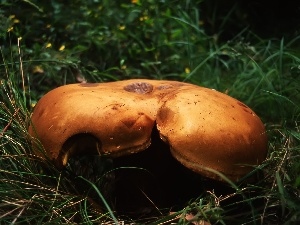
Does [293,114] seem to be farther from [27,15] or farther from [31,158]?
[27,15]

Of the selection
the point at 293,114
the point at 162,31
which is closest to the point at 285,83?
the point at 293,114

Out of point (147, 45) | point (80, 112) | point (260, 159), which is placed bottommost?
point (147, 45)

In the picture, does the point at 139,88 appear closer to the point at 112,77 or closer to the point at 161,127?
the point at 161,127

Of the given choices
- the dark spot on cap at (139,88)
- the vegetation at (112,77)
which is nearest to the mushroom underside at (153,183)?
the vegetation at (112,77)

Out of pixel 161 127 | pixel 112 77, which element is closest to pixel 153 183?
pixel 161 127

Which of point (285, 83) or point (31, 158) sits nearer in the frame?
point (31, 158)

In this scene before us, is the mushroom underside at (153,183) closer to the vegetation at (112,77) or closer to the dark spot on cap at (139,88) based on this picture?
the vegetation at (112,77)

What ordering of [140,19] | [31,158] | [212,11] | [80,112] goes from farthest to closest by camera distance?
[212,11] → [140,19] → [31,158] → [80,112]
